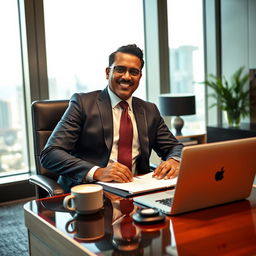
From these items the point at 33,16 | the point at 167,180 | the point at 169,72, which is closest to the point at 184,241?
the point at 167,180

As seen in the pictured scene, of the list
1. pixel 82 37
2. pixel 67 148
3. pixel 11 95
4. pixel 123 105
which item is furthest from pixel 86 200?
pixel 82 37

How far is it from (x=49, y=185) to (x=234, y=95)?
388cm

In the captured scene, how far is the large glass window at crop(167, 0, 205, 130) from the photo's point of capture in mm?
5003

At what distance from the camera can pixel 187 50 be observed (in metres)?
5.20

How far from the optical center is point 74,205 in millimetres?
1369

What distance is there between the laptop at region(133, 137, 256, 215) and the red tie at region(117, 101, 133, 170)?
667 millimetres

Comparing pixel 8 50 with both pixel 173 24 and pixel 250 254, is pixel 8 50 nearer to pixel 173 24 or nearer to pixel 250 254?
pixel 173 24

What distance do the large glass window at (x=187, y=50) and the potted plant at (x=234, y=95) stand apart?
0.76 feet

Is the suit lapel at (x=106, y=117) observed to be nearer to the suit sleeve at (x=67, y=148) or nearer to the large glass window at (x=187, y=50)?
the suit sleeve at (x=67, y=148)

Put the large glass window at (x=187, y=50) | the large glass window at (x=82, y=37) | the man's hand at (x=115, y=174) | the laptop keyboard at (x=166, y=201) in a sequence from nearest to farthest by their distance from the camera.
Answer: the laptop keyboard at (x=166, y=201) < the man's hand at (x=115, y=174) < the large glass window at (x=82, y=37) < the large glass window at (x=187, y=50)

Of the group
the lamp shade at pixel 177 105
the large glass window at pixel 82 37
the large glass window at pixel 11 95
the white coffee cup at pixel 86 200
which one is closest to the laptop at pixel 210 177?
the white coffee cup at pixel 86 200

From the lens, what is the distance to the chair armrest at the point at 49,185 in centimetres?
181

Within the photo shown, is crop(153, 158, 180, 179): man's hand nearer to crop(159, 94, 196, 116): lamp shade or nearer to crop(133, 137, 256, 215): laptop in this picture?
crop(133, 137, 256, 215): laptop

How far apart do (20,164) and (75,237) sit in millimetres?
3165
